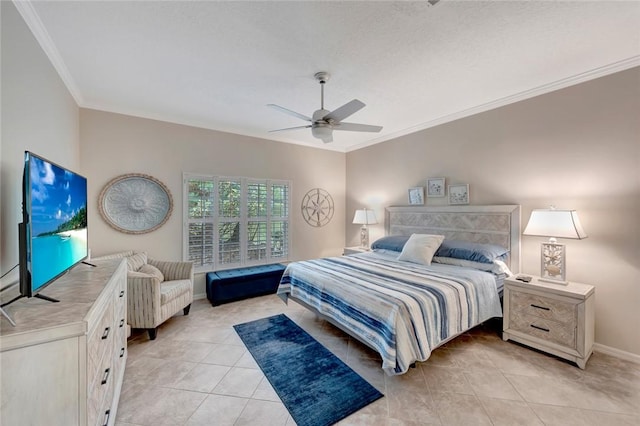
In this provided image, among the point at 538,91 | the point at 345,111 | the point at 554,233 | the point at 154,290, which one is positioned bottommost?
the point at 154,290

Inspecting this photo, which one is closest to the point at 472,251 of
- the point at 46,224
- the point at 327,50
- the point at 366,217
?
the point at 366,217

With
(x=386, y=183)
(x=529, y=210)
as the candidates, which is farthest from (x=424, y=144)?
(x=529, y=210)

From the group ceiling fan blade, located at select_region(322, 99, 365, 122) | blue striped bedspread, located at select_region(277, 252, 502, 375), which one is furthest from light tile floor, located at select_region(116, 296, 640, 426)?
ceiling fan blade, located at select_region(322, 99, 365, 122)

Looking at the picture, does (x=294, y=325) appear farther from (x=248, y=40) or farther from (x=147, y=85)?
(x=147, y=85)

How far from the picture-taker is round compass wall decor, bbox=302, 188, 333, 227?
5.32m

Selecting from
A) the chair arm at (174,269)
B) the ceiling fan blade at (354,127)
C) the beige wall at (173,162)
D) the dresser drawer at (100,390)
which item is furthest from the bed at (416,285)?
the beige wall at (173,162)

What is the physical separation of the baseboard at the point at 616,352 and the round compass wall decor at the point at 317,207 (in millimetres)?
4166

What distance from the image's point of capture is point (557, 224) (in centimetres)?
255

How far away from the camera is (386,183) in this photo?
493 cm

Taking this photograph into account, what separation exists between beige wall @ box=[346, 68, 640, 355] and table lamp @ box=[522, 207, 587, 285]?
26cm

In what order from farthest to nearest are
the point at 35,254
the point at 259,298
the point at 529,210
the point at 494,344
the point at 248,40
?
the point at 259,298, the point at 529,210, the point at 494,344, the point at 248,40, the point at 35,254

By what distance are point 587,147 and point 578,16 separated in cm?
142

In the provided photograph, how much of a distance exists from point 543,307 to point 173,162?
4883mm

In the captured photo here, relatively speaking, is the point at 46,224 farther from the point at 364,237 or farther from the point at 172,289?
the point at 364,237
